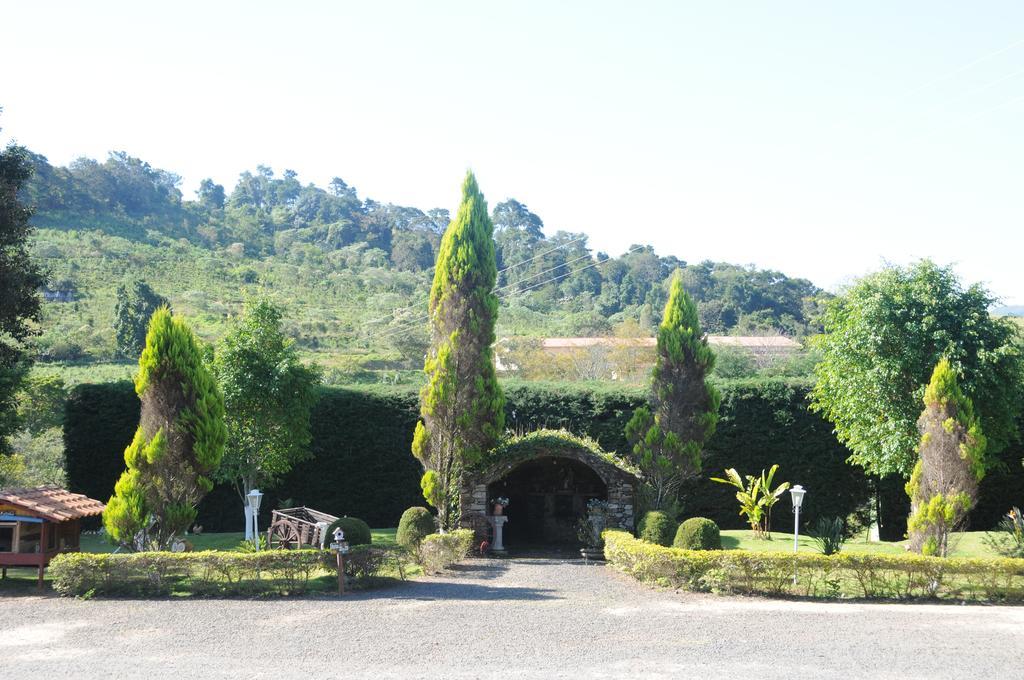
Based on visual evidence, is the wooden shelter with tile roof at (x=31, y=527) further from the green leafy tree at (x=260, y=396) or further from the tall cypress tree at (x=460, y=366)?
the tall cypress tree at (x=460, y=366)

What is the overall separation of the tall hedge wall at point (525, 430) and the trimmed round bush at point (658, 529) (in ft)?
16.3

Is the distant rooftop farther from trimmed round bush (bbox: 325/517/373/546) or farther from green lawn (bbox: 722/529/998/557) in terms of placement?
trimmed round bush (bbox: 325/517/373/546)

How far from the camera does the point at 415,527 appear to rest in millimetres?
19938

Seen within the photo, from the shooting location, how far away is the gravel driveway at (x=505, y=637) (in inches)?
435

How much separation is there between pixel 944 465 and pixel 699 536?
4982mm

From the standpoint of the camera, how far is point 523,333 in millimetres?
58031

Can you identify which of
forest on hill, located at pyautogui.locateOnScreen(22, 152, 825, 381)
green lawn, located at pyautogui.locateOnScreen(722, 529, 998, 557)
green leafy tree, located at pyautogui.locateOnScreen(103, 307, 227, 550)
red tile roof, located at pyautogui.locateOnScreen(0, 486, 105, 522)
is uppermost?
forest on hill, located at pyautogui.locateOnScreen(22, 152, 825, 381)

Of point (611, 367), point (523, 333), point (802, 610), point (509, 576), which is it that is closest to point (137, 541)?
point (509, 576)

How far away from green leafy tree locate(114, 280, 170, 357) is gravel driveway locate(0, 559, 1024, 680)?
29.7 metres

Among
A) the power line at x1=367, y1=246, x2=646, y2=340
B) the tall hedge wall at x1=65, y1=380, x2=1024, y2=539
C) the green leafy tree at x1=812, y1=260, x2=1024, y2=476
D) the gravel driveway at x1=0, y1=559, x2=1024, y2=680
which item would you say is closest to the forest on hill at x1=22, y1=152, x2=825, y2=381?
the power line at x1=367, y1=246, x2=646, y2=340

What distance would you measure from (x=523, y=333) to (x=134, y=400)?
1359 inches

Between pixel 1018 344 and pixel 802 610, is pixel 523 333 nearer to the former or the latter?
pixel 1018 344

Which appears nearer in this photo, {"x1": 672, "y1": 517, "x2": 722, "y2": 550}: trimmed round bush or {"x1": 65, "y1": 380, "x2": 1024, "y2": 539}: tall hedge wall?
{"x1": 672, "y1": 517, "x2": 722, "y2": 550}: trimmed round bush

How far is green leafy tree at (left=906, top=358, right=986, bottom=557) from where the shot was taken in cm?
1816
